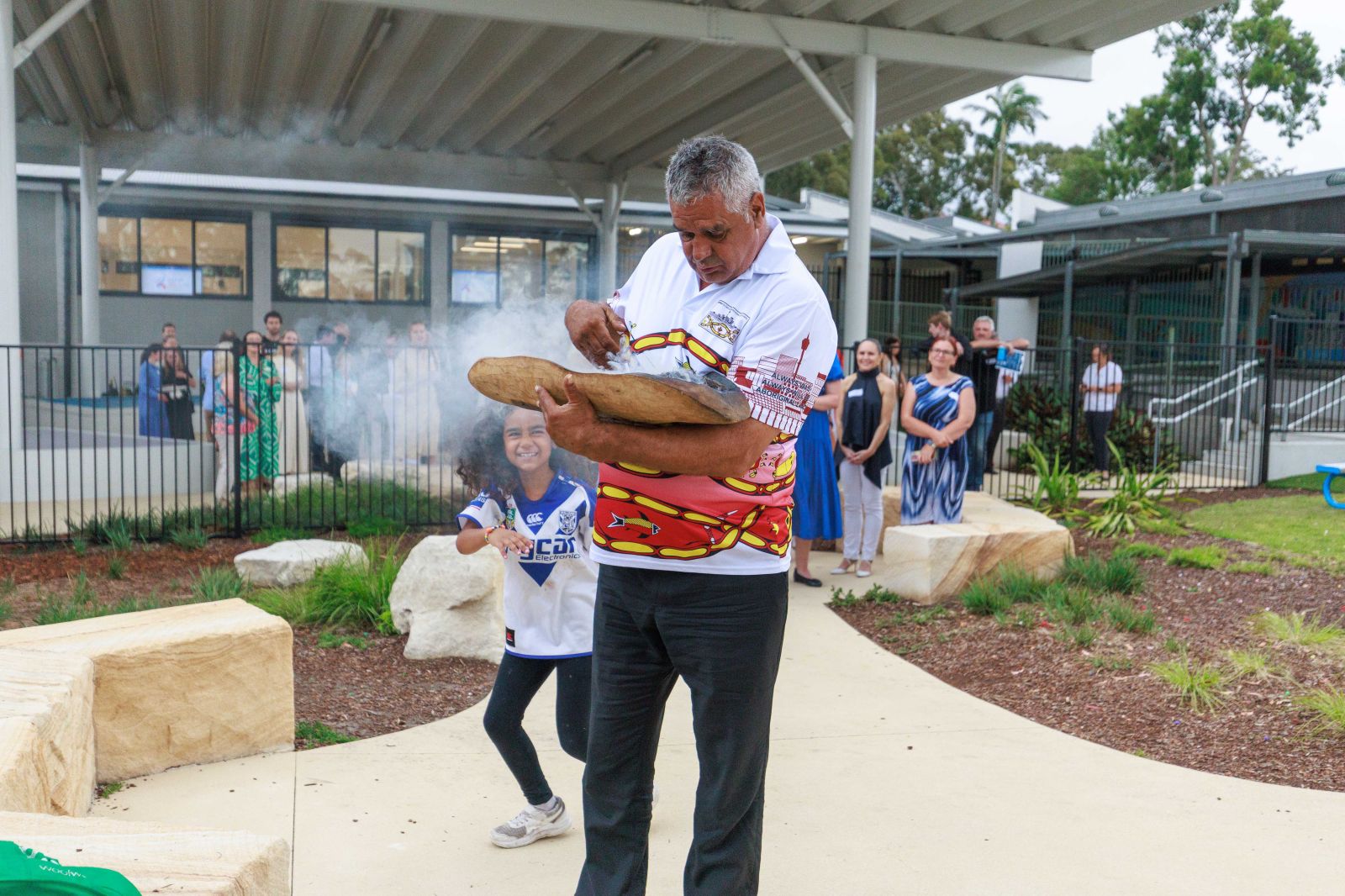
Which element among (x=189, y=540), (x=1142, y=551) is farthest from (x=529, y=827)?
(x=1142, y=551)

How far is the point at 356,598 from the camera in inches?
249

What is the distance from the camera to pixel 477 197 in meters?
21.9

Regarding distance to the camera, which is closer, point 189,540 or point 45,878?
point 45,878

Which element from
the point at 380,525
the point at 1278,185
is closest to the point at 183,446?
the point at 380,525

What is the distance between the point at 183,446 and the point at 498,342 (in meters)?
6.97

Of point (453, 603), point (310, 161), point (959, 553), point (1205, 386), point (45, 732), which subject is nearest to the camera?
point (45, 732)

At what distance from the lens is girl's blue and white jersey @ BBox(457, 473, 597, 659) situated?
11.1 feet

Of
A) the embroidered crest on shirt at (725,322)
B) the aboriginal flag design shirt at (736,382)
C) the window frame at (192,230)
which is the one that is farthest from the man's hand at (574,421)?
the window frame at (192,230)

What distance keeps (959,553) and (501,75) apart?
9.46m

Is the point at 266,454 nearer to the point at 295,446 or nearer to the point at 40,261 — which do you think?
the point at 295,446

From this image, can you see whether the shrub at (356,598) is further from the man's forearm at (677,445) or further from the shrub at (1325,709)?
the shrub at (1325,709)

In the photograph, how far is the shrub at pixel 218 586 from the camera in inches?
255

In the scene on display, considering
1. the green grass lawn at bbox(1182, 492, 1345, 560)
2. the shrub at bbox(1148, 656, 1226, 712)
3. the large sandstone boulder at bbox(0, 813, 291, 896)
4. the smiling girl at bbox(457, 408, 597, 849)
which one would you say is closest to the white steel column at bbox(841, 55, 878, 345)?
the green grass lawn at bbox(1182, 492, 1345, 560)

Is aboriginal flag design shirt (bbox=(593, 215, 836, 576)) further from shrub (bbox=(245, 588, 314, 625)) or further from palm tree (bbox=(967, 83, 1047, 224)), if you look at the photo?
palm tree (bbox=(967, 83, 1047, 224))
